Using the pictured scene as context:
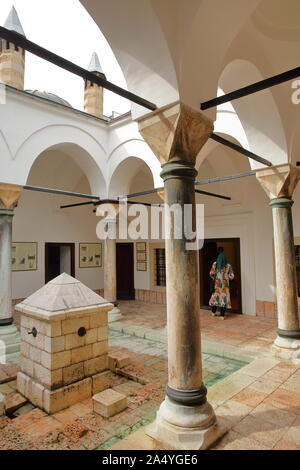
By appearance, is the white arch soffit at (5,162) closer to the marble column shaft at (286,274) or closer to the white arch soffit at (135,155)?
the white arch soffit at (135,155)

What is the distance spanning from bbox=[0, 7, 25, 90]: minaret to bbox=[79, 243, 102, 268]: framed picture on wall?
590 centimetres

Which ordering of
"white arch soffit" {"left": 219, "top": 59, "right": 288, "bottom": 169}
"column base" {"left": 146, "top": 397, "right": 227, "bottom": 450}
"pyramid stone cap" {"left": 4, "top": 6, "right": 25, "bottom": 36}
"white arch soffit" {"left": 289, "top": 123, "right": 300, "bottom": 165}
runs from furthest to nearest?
"pyramid stone cap" {"left": 4, "top": 6, "right": 25, "bottom": 36} → "white arch soffit" {"left": 289, "top": 123, "right": 300, "bottom": 165} → "white arch soffit" {"left": 219, "top": 59, "right": 288, "bottom": 169} → "column base" {"left": 146, "top": 397, "right": 227, "bottom": 450}

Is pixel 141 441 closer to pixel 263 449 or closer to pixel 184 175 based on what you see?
pixel 263 449

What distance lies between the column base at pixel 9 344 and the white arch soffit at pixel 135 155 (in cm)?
458

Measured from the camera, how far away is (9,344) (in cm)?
613

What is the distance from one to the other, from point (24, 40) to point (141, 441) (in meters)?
3.40

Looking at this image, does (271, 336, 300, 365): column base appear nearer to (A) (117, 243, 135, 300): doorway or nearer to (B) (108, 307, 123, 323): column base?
(B) (108, 307, 123, 323): column base

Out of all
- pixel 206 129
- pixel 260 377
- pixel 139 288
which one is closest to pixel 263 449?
pixel 260 377

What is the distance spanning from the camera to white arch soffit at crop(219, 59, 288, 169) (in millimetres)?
4426

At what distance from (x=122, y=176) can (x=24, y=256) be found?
444cm

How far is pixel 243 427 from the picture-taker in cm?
292

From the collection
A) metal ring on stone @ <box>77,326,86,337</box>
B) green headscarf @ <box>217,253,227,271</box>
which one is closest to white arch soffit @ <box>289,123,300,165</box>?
green headscarf @ <box>217,253,227,271</box>

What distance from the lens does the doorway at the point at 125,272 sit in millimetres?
12277

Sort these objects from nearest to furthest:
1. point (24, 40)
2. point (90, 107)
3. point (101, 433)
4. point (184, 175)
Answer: point (24, 40)
point (184, 175)
point (101, 433)
point (90, 107)
